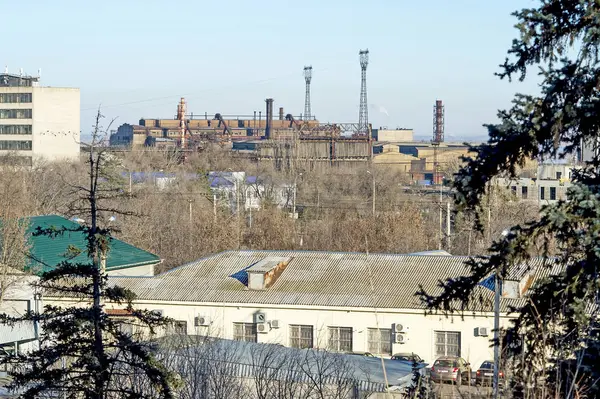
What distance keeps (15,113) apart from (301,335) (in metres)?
43.0

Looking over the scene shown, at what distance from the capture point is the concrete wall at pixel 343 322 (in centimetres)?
1498

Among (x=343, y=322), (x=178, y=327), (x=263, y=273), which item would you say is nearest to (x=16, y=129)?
(x=263, y=273)

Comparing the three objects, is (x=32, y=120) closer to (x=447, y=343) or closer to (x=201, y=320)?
(x=201, y=320)

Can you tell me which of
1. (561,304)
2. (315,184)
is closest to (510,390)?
(561,304)

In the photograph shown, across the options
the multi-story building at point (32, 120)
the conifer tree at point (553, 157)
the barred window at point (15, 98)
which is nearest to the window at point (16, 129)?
the multi-story building at point (32, 120)

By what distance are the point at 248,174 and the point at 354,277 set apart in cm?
3033

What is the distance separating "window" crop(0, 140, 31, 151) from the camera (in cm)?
5478

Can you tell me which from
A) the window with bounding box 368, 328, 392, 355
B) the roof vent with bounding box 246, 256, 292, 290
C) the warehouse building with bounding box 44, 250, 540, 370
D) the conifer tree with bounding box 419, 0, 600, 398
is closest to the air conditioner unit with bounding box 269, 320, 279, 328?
the warehouse building with bounding box 44, 250, 540, 370

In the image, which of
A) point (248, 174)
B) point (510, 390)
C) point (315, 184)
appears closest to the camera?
point (510, 390)

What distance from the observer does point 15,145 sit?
54875mm

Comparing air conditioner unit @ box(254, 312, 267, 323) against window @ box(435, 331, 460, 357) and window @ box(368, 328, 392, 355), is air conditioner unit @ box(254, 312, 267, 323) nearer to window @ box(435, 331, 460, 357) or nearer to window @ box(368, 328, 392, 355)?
window @ box(368, 328, 392, 355)

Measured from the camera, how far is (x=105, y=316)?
7.08 meters

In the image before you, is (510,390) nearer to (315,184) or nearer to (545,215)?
(545,215)

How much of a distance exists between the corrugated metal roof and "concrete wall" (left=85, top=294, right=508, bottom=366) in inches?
4.8
